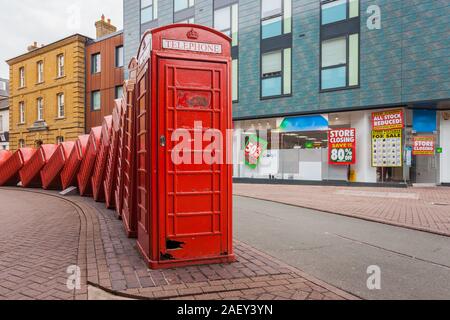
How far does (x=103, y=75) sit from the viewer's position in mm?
29391

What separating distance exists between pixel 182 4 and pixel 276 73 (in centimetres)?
922

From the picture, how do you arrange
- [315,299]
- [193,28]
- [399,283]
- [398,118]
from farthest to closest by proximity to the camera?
[398,118]
[193,28]
[399,283]
[315,299]

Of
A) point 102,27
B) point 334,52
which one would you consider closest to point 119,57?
point 102,27

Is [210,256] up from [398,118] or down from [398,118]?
down

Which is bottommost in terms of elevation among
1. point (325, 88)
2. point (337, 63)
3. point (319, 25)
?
point (325, 88)

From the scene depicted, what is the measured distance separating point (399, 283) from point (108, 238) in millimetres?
4598

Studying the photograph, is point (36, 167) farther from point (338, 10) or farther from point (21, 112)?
point (21, 112)

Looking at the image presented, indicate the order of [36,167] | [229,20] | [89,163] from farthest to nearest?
[229,20] → [36,167] → [89,163]

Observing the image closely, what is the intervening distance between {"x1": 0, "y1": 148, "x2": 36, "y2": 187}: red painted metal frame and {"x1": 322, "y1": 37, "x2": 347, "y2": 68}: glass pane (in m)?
15.1

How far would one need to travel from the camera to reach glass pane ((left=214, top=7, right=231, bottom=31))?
2233 cm

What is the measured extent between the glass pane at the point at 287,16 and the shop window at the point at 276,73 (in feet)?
3.71

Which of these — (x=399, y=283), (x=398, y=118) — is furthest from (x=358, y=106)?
(x=399, y=283)

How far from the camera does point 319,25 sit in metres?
18.8

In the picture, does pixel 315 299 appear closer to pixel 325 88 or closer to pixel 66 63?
pixel 325 88
